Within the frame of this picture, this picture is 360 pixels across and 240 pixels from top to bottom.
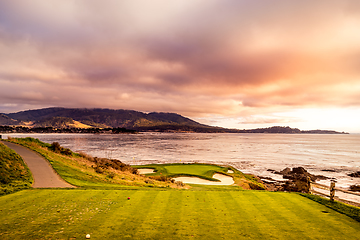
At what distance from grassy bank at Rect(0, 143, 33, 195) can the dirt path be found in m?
0.56

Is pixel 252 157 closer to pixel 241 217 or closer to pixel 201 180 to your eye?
pixel 201 180

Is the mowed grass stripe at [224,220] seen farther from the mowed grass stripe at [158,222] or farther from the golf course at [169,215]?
the mowed grass stripe at [158,222]

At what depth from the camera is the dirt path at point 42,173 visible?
1432 cm

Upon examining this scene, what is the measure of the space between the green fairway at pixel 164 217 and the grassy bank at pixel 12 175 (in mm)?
1877

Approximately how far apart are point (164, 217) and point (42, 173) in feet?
48.4

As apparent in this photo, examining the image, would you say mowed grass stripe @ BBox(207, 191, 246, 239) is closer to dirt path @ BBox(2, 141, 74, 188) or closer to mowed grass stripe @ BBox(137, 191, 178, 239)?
mowed grass stripe @ BBox(137, 191, 178, 239)

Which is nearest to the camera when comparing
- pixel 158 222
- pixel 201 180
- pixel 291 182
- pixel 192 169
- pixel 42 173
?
pixel 158 222

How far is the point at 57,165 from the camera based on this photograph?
1970 cm

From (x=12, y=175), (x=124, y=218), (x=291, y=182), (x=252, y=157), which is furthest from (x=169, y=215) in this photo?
(x=252, y=157)

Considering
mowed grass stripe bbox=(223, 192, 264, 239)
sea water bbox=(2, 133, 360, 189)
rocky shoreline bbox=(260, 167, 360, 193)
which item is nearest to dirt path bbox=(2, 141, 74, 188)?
mowed grass stripe bbox=(223, 192, 264, 239)

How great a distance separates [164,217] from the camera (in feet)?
27.9

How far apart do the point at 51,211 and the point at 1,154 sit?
14.2 metres

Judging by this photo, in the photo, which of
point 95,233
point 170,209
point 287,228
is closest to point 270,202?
point 287,228

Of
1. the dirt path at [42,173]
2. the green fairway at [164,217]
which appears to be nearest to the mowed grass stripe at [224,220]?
the green fairway at [164,217]
